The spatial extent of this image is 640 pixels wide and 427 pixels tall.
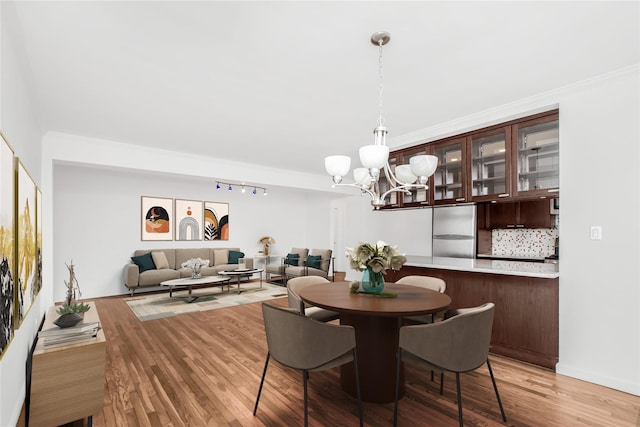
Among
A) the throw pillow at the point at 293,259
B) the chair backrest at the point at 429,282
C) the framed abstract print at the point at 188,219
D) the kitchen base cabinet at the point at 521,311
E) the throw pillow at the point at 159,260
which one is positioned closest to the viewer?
the kitchen base cabinet at the point at 521,311

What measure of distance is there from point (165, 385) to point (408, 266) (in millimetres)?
2885

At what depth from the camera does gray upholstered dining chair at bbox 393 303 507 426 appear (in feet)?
6.30

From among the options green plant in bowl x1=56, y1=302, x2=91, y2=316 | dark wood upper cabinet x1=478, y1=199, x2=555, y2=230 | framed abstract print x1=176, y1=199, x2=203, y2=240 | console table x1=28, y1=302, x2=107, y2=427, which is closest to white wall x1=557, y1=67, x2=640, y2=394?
dark wood upper cabinet x1=478, y1=199, x2=555, y2=230

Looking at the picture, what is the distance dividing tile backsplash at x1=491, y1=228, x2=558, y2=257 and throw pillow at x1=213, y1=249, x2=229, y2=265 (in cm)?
570

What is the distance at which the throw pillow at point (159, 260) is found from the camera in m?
6.69

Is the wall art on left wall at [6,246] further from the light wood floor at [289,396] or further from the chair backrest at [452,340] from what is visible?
the chair backrest at [452,340]

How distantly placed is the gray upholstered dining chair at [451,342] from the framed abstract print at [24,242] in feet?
7.78

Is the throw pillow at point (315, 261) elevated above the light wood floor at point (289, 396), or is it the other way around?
the throw pillow at point (315, 261)

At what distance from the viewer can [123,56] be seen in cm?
246

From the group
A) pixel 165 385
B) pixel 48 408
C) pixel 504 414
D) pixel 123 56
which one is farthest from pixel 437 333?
pixel 123 56

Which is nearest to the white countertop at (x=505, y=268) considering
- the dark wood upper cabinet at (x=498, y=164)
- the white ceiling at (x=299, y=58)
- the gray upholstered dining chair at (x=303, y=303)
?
the dark wood upper cabinet at (x=498, y=164)

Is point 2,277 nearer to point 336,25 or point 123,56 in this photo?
point 123,56

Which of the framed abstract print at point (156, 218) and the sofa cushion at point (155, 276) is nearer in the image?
the sofa cushion at point (155, 276)

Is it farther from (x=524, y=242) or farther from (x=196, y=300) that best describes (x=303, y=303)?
(x=196, y=300)
